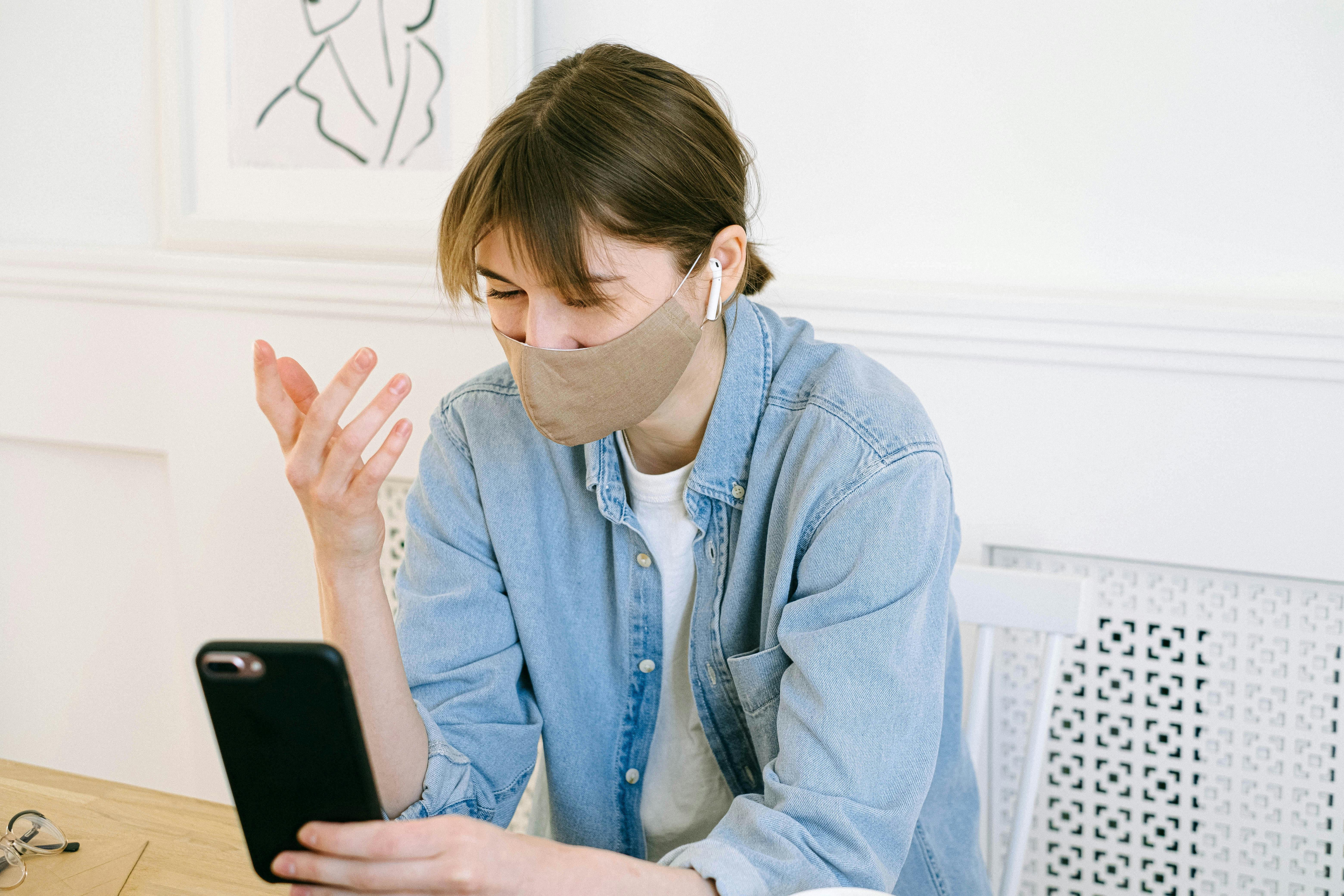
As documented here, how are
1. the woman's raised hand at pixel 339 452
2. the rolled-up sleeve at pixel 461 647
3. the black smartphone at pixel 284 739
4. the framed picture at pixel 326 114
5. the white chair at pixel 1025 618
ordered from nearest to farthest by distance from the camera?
the black smartphone at pixel 284 739 < the woman's raised hand at pixel 339 452 < the rolled-up sleeve at pixel 461 647 < the white chair at pixel 1025 618 < the framed picture at pixel 326 114

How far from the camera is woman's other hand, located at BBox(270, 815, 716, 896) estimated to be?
628mm

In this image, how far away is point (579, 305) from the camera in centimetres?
85

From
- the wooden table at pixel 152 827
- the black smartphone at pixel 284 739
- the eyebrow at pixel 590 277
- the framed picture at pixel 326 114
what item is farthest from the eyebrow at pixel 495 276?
the framed picture at pixel 326 114

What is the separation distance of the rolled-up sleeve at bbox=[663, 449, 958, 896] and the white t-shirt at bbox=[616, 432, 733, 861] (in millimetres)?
187

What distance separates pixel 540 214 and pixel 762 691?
0.44 m

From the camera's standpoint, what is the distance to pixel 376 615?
2.70 feet

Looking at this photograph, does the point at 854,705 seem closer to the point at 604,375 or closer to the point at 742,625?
the point at 742,625

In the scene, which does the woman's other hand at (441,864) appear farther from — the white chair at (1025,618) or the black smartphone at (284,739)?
the white chair at (1025,618)

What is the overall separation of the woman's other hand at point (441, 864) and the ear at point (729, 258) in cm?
48

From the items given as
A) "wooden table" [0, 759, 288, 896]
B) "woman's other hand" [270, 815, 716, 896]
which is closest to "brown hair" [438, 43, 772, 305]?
"woman's other hand" [270, 815, 716, 896]

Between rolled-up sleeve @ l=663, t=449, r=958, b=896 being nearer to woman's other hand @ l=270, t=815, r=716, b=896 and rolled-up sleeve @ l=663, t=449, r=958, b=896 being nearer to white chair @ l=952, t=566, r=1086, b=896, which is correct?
woman's other hand @ l=270, t=815, r=716, b=896

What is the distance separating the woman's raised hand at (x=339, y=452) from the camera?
2.32 ft

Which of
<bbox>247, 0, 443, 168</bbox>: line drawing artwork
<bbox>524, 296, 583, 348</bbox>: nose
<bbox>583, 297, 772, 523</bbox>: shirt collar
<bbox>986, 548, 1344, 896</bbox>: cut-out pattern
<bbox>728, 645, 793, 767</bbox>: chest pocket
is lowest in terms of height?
<bbox>986, 548, 1344, 896</bbox>: cut-out pattern

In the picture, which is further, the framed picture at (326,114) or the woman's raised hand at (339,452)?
the framed picture at (326,114)
